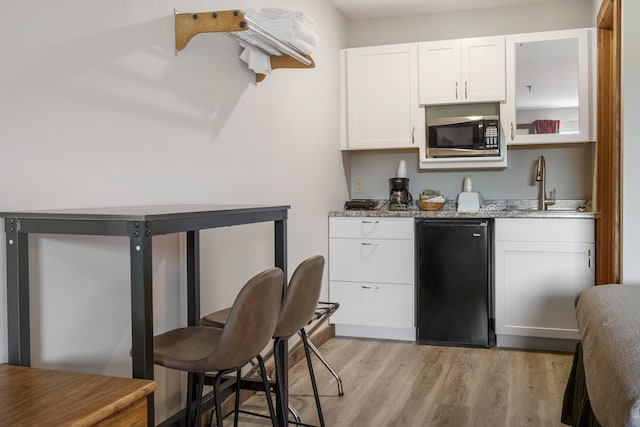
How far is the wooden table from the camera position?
1.14m

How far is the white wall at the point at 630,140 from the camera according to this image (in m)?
2.76

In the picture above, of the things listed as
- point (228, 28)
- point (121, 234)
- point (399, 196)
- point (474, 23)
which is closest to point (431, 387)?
point (399, 196)

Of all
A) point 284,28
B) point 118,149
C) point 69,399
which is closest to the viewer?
point 69,399

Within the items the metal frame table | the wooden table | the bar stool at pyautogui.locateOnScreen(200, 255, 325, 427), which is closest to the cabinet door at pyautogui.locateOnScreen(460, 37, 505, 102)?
the bar stool at pyautogui.locateOnScreen(200, 255, 325, 427)

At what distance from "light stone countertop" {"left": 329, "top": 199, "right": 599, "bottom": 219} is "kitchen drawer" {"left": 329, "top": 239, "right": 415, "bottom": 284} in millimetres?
188

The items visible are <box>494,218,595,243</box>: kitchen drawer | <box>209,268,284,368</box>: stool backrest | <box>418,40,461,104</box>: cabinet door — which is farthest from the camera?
<box>418,40,461,104</box>: cabinet door

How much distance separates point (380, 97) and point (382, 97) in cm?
2

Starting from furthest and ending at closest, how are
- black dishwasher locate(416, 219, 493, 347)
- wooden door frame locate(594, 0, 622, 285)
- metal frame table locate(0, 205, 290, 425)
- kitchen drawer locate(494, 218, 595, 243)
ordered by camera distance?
1. black dishwasher locate(416, 219, 493, 347)
2. kitchen drawer locate(494, 218, 595, 243)
3. wooden door frame locate(594, 0, 622, 285)
4. metal frame table locate(0, 205, 290, 425)

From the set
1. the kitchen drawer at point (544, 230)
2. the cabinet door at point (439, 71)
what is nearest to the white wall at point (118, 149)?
the cabinet door at point (439, 71)

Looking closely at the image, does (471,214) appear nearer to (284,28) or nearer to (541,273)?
(541,273)

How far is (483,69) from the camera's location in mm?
4227

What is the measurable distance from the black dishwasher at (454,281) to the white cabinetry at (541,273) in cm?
10

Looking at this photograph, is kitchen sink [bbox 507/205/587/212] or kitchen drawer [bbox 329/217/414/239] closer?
kitchen drawer [bbox 329/217/414/239]

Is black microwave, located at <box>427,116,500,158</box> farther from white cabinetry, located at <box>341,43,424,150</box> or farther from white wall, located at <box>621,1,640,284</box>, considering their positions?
white wall, located at <box>621,1,640,284</box>
